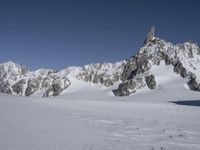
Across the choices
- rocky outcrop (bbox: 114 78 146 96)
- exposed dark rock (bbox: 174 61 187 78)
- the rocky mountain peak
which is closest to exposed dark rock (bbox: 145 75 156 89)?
rocky outcrop (bbox: 114 78 146 96)

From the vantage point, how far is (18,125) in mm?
19938

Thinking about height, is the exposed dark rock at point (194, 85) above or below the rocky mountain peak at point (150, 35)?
below

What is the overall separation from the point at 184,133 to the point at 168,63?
430 feet

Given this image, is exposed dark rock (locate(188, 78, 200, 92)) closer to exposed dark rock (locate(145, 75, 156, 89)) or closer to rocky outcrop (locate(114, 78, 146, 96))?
exposed dark rock (locate(145, 75, 156, 89))

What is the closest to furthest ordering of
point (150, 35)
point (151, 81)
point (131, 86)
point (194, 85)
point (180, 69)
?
→ point (194, 85)
point (151, 81)
point (131, 86)
point (180, 69)
point (150, 35)

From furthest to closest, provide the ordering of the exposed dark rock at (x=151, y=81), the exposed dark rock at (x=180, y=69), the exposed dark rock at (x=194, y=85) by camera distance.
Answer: the exposed dark rock at (x=180, y=69), the exposed dark rock at (x=151, y=81), the exposed dark rock at (x=194, y=85)

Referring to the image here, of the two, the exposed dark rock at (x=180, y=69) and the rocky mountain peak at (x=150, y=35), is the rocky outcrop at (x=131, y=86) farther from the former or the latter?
the rocky mountain peak at (x=150, y=35)

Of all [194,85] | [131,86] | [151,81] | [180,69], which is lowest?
[194,85]

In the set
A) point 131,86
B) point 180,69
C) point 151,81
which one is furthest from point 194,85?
point 131,86

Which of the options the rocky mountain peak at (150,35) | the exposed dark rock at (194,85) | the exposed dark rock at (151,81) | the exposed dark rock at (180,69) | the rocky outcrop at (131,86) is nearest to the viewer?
the exposed dark rock at (194,85)

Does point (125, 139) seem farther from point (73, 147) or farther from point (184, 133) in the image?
point (184, 133)

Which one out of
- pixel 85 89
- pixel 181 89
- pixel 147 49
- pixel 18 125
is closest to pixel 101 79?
pixel 85 89

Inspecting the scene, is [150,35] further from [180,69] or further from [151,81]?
[151,81]

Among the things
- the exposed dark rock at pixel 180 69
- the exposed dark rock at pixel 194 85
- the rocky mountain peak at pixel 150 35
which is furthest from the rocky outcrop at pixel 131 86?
the rocky mountain peak at pixel 150 35
